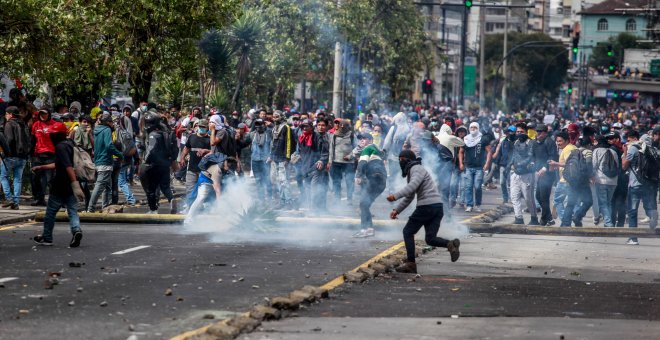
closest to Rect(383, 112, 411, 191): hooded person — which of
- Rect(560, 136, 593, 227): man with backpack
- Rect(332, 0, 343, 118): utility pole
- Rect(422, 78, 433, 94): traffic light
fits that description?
Rect(560, 136, 593, 227): man with backpack

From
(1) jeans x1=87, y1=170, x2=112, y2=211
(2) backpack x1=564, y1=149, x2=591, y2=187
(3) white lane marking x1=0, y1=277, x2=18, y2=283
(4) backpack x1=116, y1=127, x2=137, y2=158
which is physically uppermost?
(4) backpack x1=116, y1=127, x2=137, y2=158

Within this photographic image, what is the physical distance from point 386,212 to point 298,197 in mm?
2010

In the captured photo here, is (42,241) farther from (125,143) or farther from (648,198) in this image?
(648,198)

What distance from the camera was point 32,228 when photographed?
18.6 metres

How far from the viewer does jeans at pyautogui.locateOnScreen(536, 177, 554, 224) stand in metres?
20.9

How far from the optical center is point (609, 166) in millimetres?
20375

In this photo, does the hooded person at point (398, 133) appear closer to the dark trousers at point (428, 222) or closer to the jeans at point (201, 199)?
the jeans at point (201, 199)

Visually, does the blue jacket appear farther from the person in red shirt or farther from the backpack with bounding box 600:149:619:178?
the backpack with bounding box 600:149:619:178

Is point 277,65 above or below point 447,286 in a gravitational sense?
above

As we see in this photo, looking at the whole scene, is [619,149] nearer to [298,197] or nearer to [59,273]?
[298,197]

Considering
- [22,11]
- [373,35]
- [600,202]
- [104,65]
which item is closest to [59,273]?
[22,11]

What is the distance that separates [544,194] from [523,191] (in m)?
0.34

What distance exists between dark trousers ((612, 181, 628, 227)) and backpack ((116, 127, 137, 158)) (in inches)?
323

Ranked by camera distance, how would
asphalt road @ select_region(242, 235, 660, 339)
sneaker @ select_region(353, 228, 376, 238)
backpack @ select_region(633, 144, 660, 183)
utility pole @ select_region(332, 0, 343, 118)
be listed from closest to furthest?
1. asphalt road @ select_region(242, 235, 660, 339)
2. sneaker @ select_region(353, 228, 376, 238)
3. backpack @ select_region(633, 144, 660, 183)
4. utility pole @ select_region(332, 0, 343, 118)
